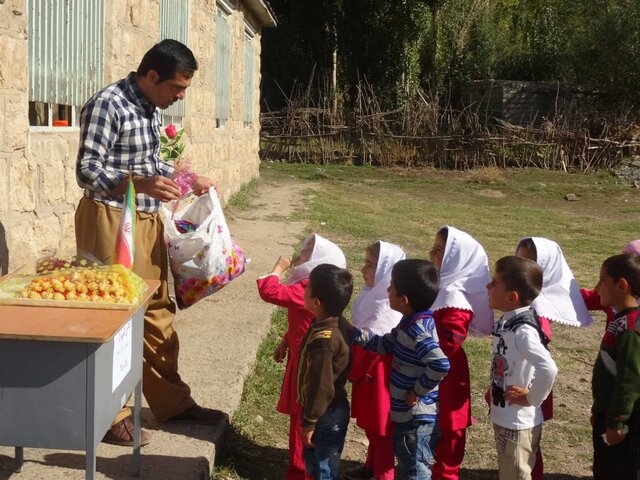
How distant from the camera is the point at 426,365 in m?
3.19

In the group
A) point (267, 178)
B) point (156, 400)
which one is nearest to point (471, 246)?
point (156, 400)

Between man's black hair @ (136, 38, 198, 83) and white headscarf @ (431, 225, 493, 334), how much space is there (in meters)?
1.35

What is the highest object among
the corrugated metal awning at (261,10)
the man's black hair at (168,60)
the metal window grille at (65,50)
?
the corrugated metal awning at (261,10)

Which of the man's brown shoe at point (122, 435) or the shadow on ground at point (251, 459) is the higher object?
the man's brown shoe at point (122, 435)

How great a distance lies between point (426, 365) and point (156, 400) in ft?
4.34

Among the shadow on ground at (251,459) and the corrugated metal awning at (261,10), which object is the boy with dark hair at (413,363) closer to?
the shadow on ground at (251,459)

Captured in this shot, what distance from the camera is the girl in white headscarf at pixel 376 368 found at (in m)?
3.44

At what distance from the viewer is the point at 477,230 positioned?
1176cm

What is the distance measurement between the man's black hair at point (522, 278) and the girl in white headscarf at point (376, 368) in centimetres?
50

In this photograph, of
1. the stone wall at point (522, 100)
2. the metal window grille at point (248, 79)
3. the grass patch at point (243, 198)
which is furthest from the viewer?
the stone wall at point (522, 100)

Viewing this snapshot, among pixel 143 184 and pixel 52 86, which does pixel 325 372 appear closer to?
pixel 143 184

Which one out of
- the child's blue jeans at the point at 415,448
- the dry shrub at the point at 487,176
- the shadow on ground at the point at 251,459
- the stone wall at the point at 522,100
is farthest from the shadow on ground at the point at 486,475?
the stone wall at the point at 522,100

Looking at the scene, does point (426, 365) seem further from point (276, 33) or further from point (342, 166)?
point (276, 33)

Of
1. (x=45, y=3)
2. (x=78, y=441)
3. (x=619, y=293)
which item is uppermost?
(x=45, y=3)
